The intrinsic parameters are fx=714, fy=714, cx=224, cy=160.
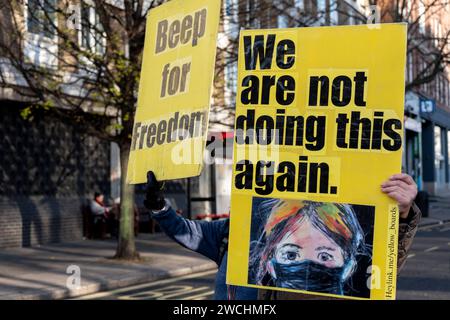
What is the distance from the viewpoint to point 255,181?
123 inches

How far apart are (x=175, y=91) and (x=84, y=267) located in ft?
35.0

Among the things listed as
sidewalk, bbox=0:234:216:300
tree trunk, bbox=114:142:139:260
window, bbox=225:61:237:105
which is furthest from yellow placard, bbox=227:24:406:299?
tree trunk, bbox=114:142:139:260

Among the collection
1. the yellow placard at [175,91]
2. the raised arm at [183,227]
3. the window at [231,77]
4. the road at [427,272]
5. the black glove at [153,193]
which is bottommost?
the road at [427,272]

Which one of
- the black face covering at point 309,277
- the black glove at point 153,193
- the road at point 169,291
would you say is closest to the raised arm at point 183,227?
the black glove at point 153,193

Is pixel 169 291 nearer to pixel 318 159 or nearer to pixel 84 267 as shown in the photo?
pixel 84 267

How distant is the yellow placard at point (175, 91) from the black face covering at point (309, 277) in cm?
57

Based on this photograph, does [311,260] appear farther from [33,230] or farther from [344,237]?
[33,230]

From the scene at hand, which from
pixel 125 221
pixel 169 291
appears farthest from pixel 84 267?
pixel 169 291

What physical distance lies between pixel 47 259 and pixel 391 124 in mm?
12808

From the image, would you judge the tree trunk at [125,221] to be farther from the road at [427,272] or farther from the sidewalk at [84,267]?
the road at [427,272]

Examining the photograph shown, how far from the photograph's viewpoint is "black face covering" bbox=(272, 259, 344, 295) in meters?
3.02

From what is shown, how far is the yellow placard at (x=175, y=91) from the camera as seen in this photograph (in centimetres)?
316

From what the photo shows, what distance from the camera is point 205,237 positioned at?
345cm

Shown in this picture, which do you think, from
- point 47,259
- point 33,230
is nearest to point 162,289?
point 47,259
